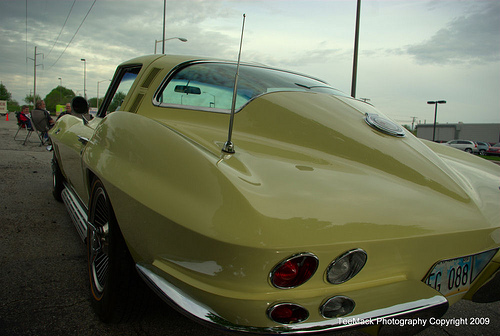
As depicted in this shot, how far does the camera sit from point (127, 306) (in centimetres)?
178

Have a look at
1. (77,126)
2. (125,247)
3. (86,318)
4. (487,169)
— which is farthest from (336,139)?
(77,126)

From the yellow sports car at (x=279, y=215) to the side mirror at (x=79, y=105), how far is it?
162 centimetres

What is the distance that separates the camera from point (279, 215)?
117 cm

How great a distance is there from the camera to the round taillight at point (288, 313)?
1.14 meters

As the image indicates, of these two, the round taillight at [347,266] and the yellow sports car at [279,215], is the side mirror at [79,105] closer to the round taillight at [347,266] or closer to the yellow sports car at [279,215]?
the yellow sports car at [279,215]

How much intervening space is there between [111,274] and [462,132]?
2659 inches

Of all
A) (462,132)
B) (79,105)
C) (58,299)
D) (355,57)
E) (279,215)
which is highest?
(355,57)

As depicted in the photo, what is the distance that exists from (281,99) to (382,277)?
1096 mm

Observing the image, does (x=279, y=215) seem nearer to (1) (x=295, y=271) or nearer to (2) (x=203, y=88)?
(1) (x=295, y=271)

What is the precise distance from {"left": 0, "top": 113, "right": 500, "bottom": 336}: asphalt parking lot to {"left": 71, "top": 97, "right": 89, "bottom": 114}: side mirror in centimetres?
118

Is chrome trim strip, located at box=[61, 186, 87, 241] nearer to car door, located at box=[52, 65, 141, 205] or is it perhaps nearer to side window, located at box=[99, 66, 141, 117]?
car door, located at box=[52, 65, 141, 205]

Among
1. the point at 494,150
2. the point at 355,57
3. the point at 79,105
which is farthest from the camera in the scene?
the point at 494,150

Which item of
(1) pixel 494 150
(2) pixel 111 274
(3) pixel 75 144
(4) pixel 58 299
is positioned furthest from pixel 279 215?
(1) pixel 494 150

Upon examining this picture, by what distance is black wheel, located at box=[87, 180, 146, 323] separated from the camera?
1675mm
